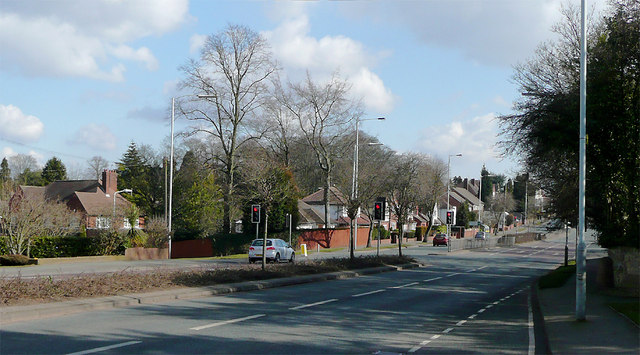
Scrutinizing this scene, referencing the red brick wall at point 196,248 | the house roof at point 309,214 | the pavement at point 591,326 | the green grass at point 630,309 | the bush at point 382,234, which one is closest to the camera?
the pavement at point 591,326

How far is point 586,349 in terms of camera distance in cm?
1043

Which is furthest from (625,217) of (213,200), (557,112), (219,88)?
(213,200)

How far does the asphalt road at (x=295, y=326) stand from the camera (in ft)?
33.7

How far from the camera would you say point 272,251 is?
120 ft

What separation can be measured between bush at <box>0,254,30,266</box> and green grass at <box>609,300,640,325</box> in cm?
2813

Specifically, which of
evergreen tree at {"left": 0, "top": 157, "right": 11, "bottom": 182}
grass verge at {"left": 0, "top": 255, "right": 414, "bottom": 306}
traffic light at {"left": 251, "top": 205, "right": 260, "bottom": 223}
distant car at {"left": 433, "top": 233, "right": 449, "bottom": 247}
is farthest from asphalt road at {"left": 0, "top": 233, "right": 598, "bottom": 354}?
evergreen tree at {"left": 0, "top": 157, "right": 11, "bottom": 182}

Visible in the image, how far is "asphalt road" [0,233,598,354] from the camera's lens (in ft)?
33.7

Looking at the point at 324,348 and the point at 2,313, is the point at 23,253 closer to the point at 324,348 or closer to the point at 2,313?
the point at 2,313

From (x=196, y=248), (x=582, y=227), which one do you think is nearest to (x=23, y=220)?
(x=196, y=248)

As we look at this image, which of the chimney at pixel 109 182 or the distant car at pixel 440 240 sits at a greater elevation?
the chimney at pixel 109 182

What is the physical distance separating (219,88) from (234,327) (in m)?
39.9

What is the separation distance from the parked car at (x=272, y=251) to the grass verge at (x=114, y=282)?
358 inches

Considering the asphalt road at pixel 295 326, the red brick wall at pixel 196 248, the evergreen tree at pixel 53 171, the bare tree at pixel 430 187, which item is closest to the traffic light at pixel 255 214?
the asphalt road at pixel 295 326

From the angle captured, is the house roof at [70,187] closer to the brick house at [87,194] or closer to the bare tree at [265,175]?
the brick house at [87,194]
